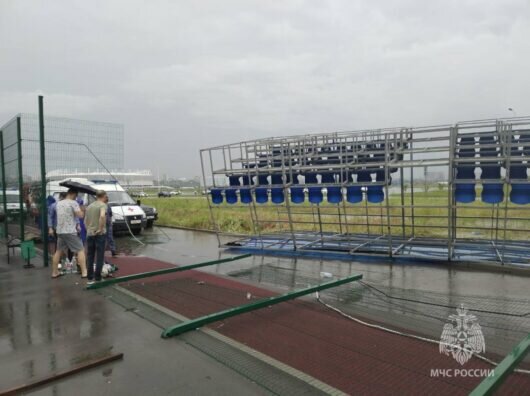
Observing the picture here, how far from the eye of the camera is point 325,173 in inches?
385

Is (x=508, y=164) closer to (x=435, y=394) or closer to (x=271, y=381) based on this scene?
(x=435, y=394)

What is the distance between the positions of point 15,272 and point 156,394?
6.92 m

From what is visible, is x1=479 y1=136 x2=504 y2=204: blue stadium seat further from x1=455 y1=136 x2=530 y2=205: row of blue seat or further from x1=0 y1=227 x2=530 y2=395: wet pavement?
x1=0 y1=227 x2=530 y2=395: wet pavement

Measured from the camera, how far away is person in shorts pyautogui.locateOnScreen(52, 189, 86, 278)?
7.78 metres

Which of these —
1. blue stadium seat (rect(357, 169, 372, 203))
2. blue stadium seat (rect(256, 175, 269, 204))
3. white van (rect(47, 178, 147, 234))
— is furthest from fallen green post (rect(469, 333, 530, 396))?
white van (rect(47, 178, 147, 234))

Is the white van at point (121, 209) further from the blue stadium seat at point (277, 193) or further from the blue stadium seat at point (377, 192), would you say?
the blue stadium seat at point (377, 192)

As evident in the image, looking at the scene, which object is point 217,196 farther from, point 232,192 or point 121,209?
point 121,209

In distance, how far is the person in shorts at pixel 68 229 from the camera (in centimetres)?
778

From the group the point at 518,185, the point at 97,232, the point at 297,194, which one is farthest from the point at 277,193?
the point at 518,185

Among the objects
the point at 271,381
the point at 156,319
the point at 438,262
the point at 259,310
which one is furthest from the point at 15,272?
the point at 438,262

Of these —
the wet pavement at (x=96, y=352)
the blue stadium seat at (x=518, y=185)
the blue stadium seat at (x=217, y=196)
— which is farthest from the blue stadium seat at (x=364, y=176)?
the wet pavement at (x=96, y=352)

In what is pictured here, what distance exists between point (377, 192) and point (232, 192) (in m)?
4.02
